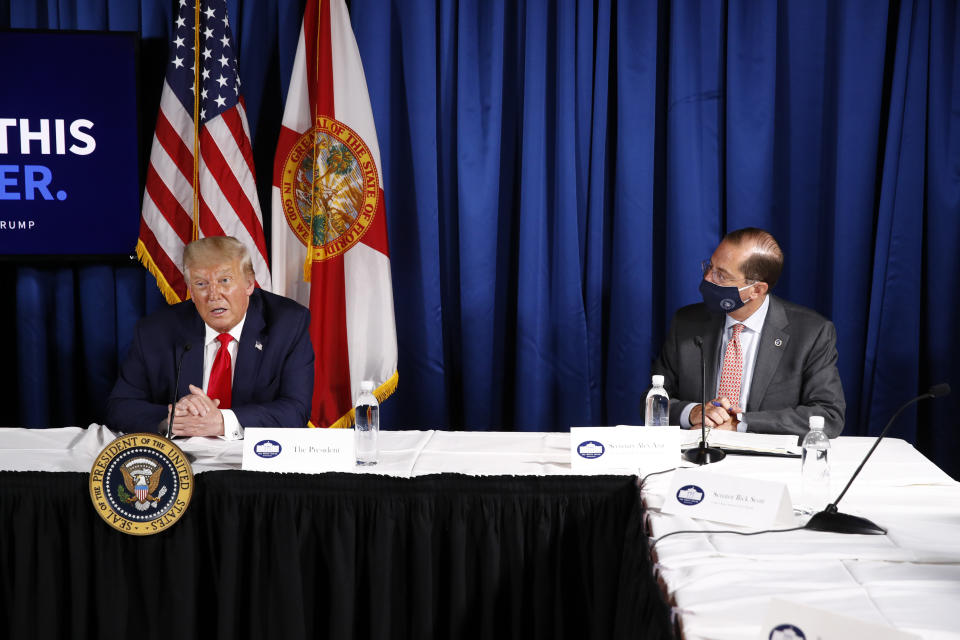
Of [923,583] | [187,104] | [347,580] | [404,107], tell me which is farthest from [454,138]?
[923,583]

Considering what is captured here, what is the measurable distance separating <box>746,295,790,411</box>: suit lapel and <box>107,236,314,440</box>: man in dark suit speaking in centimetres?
146

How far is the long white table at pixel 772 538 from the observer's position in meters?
1.24

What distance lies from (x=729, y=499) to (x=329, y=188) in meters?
2.42

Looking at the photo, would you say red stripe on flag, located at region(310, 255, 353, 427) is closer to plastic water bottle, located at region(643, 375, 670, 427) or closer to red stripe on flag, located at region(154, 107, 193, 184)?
red stripe on flag, located at region(154, 107, 193, 184)

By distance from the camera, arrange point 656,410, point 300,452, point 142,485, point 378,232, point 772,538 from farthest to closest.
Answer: point 378,232
point 656,410
point 300,452
point 142,485
point 772,538

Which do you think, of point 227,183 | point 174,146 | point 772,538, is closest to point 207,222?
point 227,183

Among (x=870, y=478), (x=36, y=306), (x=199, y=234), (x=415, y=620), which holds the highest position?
(x=199, y=234)

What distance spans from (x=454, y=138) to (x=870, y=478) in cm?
250

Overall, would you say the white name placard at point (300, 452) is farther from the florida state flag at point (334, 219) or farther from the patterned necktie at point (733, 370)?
the florida state flag at point (334, 219)

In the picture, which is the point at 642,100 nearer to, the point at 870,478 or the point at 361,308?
the point at 361,308

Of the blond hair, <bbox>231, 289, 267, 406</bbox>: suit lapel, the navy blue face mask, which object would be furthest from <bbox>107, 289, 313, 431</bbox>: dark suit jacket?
the navy blue face mask

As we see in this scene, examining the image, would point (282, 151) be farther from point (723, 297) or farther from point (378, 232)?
point (723, 297)

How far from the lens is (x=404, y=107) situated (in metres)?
3.92

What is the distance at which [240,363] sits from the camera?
8.91 feet
